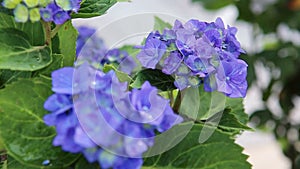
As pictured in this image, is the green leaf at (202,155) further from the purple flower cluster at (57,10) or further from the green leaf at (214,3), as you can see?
the green leaf at (214,3)

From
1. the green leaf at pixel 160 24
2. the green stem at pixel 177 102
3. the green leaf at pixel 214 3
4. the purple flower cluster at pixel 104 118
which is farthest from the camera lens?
the green leaf at pixel 214 3

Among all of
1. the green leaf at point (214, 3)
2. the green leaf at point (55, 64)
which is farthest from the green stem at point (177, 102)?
the green leaf at point (214, 3)

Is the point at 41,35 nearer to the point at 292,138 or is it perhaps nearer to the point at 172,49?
the point at 172,49

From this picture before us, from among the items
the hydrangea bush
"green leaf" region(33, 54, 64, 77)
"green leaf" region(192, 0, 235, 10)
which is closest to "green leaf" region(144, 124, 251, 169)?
the hydrangea bush

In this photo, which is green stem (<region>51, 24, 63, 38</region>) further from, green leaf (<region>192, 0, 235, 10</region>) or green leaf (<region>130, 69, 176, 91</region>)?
green leaf (<region>192, 0, 235, 10</region>)

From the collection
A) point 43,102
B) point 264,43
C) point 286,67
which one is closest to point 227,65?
point 43,102

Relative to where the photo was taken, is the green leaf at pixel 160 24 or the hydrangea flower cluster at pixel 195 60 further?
the green leaf at pixel 160 24

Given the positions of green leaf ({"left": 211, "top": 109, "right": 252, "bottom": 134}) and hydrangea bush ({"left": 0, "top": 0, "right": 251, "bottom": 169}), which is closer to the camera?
hydrangea bush ({"left": 0, "top": 0, "right": 251, "bottom": 169})

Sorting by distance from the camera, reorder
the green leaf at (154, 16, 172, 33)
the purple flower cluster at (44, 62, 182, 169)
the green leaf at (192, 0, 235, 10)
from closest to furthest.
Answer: the purple flower cluster at (44, 62, 182, 169), the green leaf at (154, 16, 172, 33), the green leaf at (192, 0, 235, 10)
